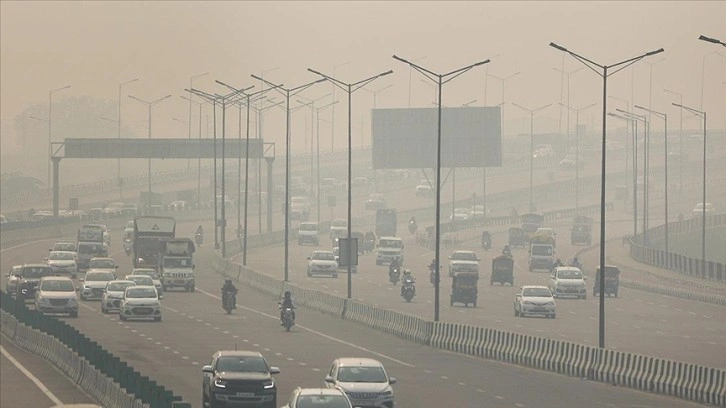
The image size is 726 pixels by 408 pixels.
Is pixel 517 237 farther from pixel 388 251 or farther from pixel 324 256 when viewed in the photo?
pixel 324 256

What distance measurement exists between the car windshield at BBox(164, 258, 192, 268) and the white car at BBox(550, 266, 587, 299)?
1821cm

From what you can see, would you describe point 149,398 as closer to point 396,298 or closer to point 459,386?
point 459,386

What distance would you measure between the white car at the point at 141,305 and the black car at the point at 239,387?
106 ft

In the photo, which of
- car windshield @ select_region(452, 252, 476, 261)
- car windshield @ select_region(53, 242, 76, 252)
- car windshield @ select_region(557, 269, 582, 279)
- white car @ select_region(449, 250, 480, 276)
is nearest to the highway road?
car windshield @ select_region(557, 269, 582, 279)

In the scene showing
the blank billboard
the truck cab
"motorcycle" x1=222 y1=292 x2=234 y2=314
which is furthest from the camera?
the blank billboard

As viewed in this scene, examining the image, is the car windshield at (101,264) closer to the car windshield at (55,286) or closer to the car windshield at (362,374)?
the car windshield at (55,286)

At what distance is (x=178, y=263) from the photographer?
309 ft

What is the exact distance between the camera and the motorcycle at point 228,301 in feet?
257

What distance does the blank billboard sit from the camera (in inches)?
6501

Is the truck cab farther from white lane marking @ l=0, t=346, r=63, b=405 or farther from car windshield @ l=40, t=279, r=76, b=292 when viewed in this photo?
white lane marking @ l=0, t=346, r=63, b=405

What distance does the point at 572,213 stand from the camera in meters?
183

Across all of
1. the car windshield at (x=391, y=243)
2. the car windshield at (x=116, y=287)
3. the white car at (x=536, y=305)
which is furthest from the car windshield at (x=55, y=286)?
the car windshield at (x=391, y=243)

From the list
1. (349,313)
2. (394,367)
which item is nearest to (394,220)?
(349,313)

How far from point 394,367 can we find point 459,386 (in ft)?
19.7
